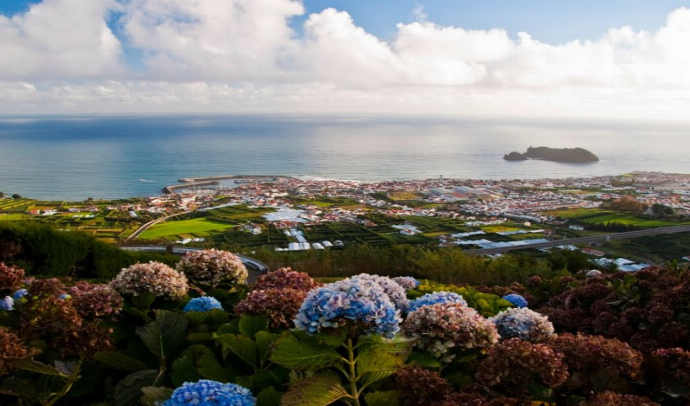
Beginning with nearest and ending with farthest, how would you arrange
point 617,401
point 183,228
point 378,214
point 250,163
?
1. point 617,401
2. point 183,228
3. point 378,214
4. point 250,163

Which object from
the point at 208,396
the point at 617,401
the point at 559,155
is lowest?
the point at 208,396

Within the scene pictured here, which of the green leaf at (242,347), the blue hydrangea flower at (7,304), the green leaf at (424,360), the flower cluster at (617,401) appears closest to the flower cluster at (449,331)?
the green leaf at (424,360)

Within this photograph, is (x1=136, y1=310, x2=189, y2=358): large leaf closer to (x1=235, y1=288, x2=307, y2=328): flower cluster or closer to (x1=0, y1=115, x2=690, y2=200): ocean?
(x1=235, y1=288, x2=307, y2=328): flower cluster

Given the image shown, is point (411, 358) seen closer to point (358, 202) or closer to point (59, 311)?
point (59, 311)

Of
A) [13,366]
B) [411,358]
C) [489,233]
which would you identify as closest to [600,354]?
[411,358]

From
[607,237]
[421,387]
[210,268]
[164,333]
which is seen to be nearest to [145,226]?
[607,237]

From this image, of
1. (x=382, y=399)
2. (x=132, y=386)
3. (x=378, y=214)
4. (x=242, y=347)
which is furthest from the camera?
(x=378, y=214)

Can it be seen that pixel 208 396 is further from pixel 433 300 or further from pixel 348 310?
pixel 433 300
